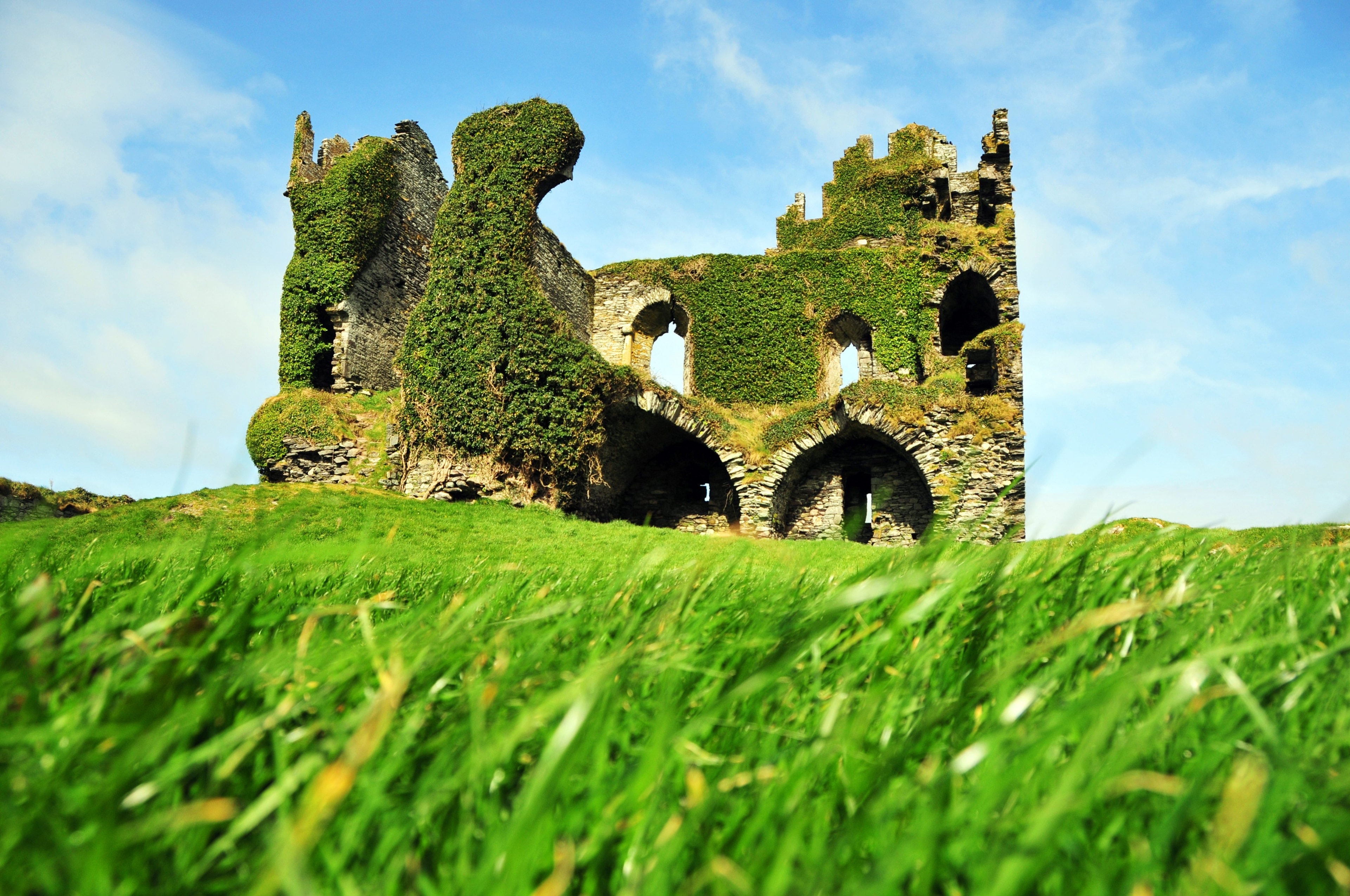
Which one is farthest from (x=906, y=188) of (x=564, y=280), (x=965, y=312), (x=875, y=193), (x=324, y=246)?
(x=324, y=246)

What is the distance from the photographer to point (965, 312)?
2177 cm

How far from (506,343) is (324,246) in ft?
26.0

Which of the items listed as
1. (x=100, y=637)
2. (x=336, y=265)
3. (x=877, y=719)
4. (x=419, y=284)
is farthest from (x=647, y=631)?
(x=419, y=284)

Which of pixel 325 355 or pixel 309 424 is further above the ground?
pixel 325 355

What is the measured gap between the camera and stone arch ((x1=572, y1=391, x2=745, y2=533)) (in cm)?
1756

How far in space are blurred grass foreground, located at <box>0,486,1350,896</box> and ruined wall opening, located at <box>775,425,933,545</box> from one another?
16.8 m

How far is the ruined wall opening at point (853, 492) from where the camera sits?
61.0ft

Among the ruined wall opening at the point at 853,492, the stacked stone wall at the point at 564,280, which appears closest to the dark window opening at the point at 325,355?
the stacked stone wall at the point at 564,280

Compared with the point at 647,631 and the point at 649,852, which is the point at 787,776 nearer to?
the point at 649,852

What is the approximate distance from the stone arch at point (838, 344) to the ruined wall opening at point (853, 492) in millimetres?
1728

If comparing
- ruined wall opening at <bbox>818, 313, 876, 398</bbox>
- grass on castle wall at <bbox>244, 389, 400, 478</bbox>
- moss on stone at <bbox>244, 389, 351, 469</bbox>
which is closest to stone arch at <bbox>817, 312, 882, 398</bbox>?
ruined wall opening at <bbox>818, 313, 876, 398</bbox>

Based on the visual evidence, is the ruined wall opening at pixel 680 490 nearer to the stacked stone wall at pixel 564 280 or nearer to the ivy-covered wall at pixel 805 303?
the ivy-covered wall at pixel 805 303

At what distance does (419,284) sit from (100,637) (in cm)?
2366

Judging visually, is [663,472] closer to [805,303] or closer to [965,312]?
[805,303]
